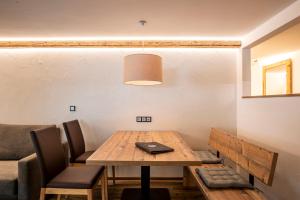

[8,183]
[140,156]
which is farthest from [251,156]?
[8,183]

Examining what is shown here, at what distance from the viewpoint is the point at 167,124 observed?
3.23 m


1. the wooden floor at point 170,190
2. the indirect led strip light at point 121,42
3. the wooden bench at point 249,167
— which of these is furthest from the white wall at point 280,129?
the wooden floor at point 170,190

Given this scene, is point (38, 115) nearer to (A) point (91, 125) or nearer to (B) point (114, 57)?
(A) point (91, 125)

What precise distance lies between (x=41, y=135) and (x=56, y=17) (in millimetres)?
1341

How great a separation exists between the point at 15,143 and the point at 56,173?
4.04 feet

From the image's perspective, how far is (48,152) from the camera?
6.45ft

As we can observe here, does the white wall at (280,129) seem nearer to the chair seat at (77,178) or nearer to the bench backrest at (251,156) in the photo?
the bench backrest at (251,156)

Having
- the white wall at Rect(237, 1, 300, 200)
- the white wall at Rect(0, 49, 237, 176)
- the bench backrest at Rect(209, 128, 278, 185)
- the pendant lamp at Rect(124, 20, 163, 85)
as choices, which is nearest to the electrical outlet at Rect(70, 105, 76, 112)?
the white wall at Rect(0, 49, 237, 176)

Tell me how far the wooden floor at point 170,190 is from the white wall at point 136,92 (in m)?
0.19

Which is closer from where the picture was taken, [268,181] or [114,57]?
[268,181]

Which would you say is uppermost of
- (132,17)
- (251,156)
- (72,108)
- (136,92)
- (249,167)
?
(132,17)

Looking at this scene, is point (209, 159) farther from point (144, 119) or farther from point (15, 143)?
point (15, 143)

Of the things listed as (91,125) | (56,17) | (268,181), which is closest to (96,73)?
(91,125)

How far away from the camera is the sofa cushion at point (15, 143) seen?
9.21 feet
